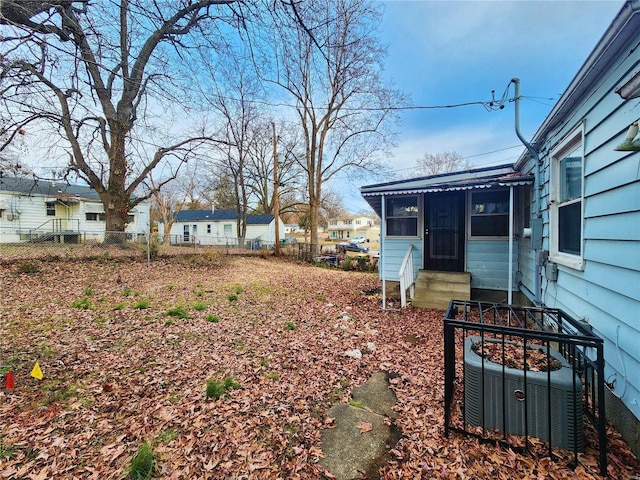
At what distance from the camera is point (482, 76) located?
8273 millimetres

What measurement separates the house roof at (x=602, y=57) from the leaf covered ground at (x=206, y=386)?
2.76 meters

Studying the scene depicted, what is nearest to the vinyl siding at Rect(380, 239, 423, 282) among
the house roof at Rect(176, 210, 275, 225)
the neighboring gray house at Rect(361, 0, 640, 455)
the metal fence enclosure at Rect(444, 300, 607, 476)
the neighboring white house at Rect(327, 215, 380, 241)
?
the neighboring gray house at Rect(361, 0, 640, 455)

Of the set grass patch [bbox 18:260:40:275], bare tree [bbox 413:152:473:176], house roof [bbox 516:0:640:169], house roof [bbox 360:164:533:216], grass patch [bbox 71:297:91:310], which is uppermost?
bare tree [bbox 413:152:473:176]

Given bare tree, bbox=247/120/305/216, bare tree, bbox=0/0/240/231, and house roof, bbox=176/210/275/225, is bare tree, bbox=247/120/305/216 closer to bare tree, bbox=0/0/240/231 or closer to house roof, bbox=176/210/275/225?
house roof, bbox=176/210/275/225

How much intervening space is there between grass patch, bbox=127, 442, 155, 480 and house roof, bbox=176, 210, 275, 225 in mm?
30277

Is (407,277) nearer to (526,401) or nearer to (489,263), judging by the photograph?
(489,263)

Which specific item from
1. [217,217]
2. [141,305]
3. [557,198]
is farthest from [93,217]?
[557,198]

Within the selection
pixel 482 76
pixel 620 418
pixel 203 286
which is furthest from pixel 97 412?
pixel 482 76

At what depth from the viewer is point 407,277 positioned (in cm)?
638

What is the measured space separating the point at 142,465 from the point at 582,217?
4.12 m

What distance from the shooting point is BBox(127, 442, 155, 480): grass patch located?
1.82 meters

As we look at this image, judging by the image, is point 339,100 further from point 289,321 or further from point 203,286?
point 289,321

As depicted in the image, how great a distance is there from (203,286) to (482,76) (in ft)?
31.5

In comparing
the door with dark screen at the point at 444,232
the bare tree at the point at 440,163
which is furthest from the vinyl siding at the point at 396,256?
the bare tree at the point at 440,163
